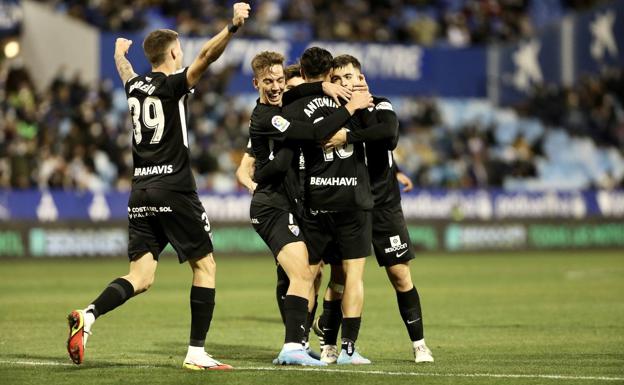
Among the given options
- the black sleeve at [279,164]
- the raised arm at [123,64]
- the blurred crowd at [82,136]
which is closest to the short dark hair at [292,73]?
the black sleeve at [279,164]

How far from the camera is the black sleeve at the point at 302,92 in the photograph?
9.35 meters

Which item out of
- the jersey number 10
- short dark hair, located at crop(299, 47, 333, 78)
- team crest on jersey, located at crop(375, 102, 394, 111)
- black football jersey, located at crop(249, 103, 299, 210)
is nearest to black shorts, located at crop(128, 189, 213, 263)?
the jersey number 10

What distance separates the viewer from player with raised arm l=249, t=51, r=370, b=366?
9.12 m

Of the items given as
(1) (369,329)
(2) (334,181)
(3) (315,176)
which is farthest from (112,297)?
(1) (369,329)

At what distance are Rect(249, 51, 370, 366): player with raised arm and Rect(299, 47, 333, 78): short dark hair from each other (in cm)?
12

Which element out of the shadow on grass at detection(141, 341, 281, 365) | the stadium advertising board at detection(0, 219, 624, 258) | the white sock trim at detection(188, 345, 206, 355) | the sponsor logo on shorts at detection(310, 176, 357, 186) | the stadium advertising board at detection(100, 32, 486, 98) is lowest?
the stadium advertising board at detection(0, 219, 624, 258)

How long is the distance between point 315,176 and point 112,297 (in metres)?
1.93

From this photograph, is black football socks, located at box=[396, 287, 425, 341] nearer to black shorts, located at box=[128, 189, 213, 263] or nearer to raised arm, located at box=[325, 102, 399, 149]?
raised arm, located at box=[325, 102, 399, 149]

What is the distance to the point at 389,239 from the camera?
981 centimetres

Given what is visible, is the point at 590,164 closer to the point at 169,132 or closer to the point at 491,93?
the point at 491,93

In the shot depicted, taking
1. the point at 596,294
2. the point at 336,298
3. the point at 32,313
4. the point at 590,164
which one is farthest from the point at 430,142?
the point at 336,298

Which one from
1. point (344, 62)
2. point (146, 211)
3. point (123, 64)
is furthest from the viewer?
point (123, 64)

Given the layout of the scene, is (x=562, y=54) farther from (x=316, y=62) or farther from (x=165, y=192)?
(x=165, y=192)

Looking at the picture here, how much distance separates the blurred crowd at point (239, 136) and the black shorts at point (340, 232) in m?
18.5
